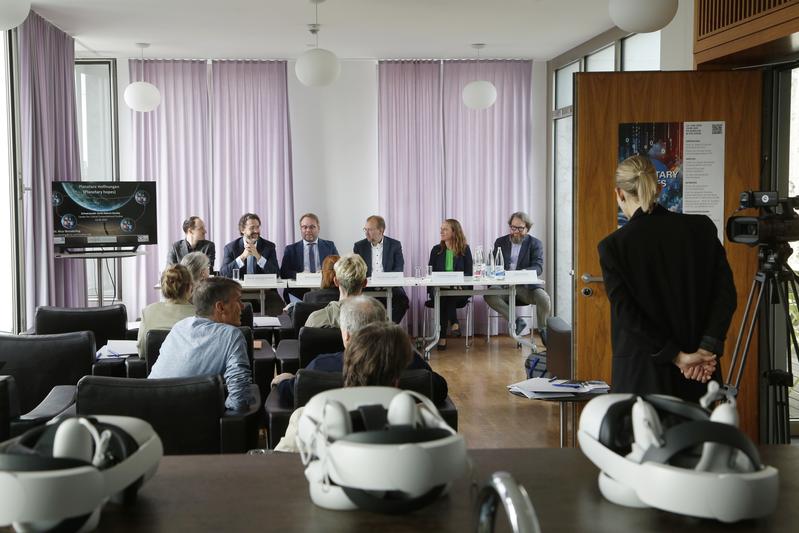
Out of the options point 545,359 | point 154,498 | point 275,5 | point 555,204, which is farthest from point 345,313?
point 555,204

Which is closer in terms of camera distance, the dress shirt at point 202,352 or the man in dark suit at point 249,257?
the dress shirt at point 202,352

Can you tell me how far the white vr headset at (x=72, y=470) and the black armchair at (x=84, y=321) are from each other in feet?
13.1

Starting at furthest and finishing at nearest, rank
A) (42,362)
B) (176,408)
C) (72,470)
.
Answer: (42,362), (176,408), (72,470)

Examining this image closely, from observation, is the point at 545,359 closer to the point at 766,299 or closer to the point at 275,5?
the point at 766,299

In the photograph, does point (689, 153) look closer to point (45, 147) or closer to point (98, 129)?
point (45, 147)

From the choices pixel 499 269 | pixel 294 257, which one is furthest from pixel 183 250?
pixel 499 269

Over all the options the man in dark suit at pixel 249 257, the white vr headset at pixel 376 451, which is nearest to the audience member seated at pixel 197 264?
the man in dark suit at pixel 249 257

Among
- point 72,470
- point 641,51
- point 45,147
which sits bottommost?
point 72,470

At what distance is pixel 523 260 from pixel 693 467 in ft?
26.8

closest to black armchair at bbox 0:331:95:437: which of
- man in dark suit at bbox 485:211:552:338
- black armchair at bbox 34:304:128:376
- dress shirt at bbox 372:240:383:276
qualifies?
black armchair at bbox 34:304:128:376

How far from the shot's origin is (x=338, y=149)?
10.7 m

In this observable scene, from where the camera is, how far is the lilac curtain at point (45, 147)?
738cm

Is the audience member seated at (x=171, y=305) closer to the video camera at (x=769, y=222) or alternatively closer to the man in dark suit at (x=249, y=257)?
the video camera at (x=769, y=222)

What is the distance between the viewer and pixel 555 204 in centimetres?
1046
